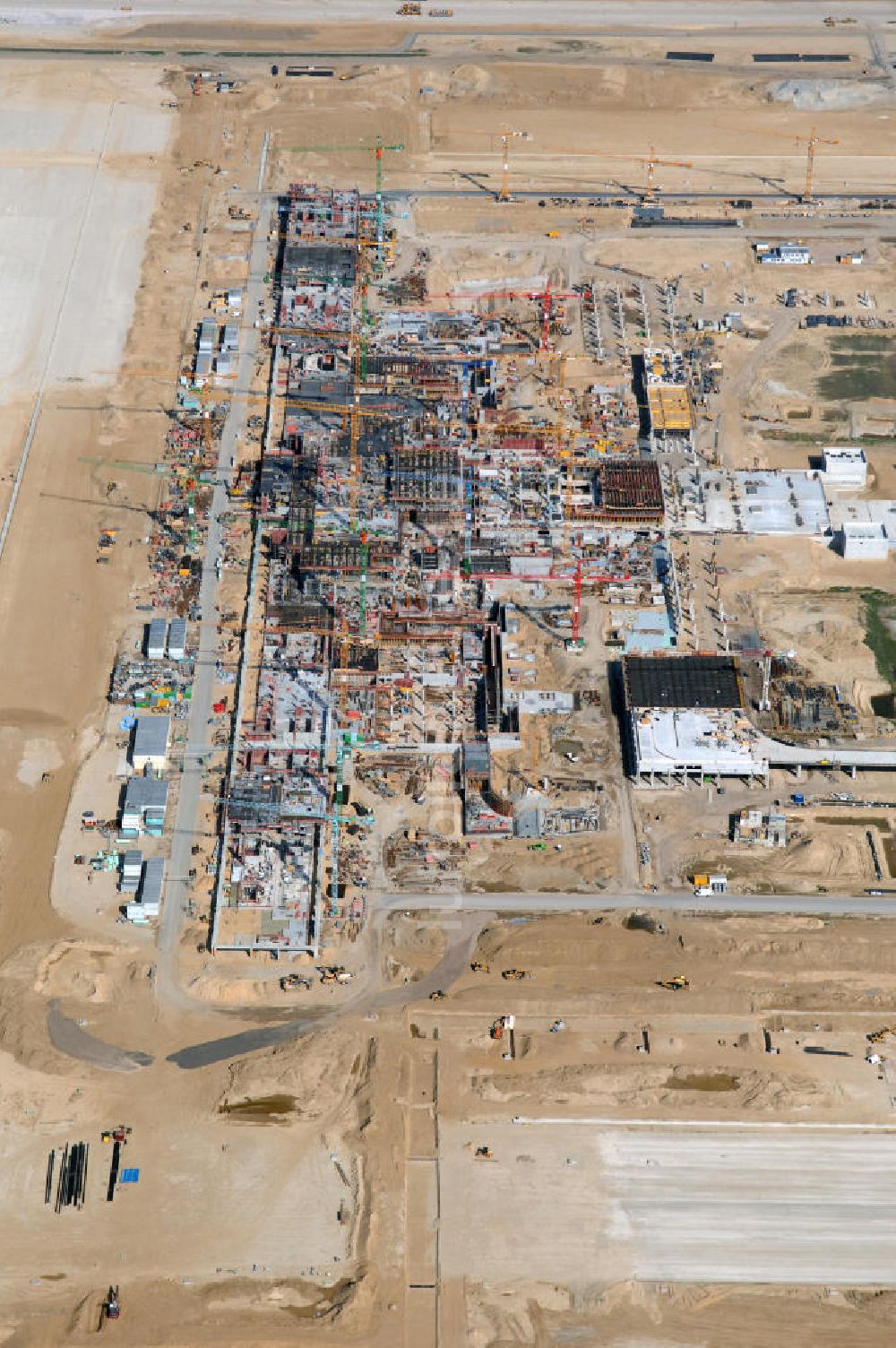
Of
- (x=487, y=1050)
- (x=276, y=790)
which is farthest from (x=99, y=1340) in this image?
(x=276, y=790)

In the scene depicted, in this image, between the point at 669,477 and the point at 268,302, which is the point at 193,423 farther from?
the point at 669,477

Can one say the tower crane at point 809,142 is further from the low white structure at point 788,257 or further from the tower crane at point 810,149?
the low white structure at point 788,257

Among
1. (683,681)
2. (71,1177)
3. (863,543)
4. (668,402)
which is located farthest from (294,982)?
(668,402)

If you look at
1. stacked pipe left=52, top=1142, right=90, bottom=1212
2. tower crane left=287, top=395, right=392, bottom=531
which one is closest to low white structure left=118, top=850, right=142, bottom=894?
stacked pipe left=52, top=1142, right=90, bottom=1212

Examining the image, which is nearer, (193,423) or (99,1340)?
(99,1340)

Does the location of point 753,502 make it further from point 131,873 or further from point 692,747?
point 131,873

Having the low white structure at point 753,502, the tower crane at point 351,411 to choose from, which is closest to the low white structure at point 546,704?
the low white structure at point 753,502
